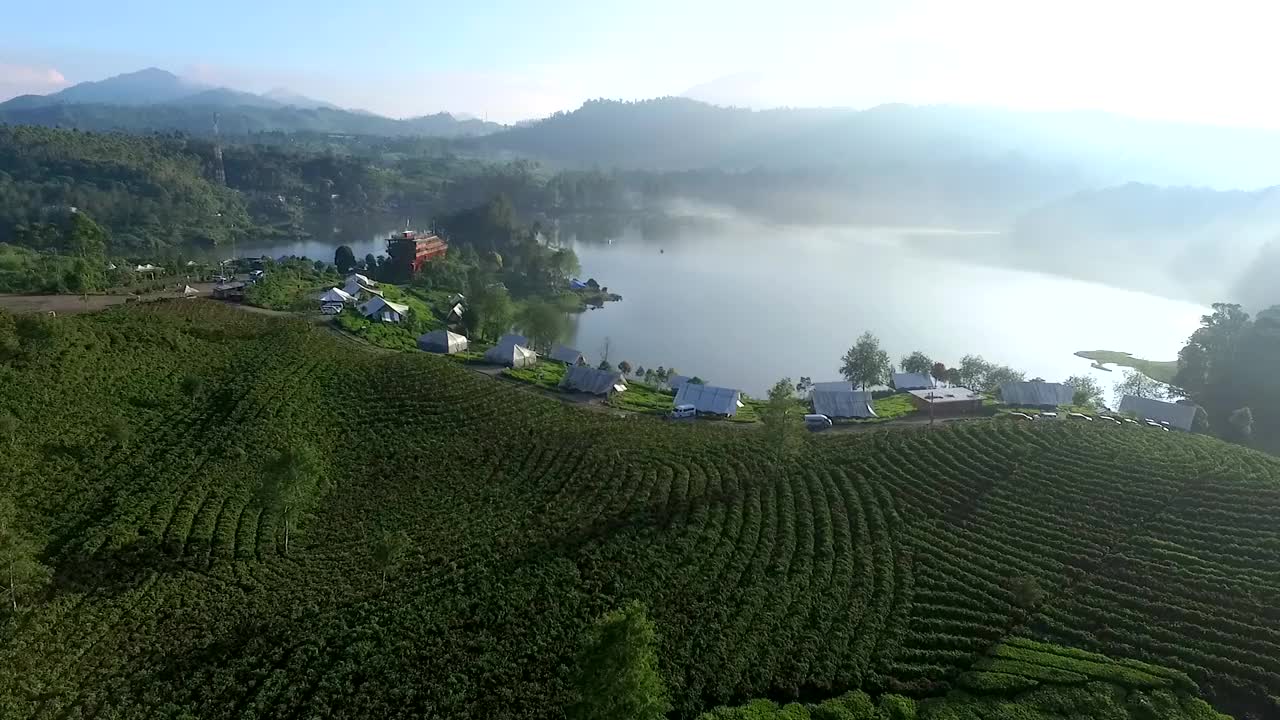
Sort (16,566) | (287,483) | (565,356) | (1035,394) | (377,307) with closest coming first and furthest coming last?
(16,566) < (287,483) < (1035,394) < (565,356) < (377,307)

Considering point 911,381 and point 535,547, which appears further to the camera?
point 911,381

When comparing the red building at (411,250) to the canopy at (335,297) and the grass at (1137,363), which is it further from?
the grass at (1137,363)

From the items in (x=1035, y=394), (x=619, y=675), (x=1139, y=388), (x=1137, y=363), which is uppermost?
(x=1035, y=394)

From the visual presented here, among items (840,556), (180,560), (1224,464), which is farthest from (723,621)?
(1224,464)

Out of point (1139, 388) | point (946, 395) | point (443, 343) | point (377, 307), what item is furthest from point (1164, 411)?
point (377, 307)

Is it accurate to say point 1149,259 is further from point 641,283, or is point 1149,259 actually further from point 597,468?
point 597,468

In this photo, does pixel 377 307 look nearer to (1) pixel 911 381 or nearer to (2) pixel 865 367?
(2) pixel 865 367
